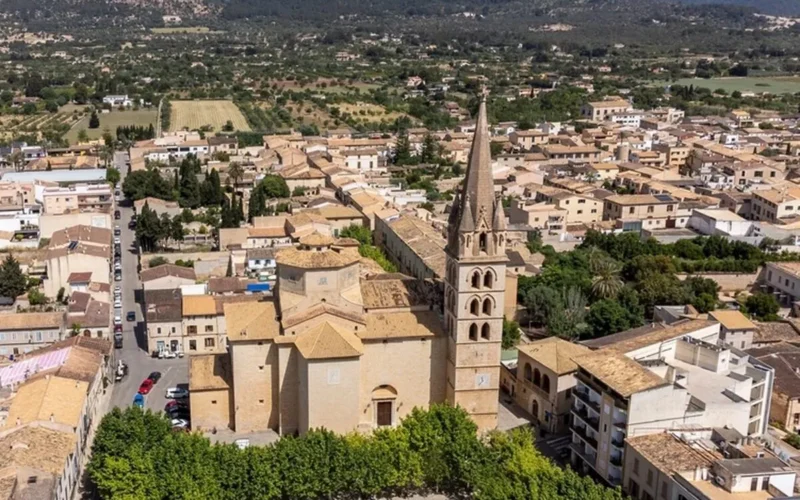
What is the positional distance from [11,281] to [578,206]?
4608 centimetres

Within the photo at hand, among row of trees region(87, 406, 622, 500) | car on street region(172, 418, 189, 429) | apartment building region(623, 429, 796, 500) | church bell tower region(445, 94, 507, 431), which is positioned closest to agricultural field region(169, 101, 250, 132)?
car on street region(172, 418, 189, 429)

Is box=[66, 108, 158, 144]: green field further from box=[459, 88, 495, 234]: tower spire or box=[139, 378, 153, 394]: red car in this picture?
box=[459, 88, 495, 234]: tower spire

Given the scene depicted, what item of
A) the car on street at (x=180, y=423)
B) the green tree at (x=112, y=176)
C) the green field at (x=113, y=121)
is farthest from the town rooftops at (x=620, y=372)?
the green field at (x=113, y=121)

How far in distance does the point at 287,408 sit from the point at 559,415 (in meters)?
12.0

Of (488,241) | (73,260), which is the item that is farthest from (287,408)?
(73,260)

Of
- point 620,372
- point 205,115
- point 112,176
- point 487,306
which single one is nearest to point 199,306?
point 487,306

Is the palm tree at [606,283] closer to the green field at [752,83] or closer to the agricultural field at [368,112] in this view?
the agricultural field at [368,112]

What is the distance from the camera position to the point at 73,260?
173 feet

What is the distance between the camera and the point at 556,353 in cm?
3812

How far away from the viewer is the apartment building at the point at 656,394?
3105 centimetres

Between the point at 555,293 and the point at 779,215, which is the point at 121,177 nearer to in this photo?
the point at 555,293

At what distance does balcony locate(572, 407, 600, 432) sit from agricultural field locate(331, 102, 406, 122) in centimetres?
9925

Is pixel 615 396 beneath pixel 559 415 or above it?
above

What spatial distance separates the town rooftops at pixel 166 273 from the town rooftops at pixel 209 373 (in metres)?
15.5
